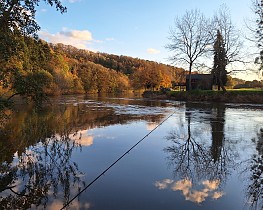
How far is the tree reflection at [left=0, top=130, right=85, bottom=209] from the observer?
4.36 meters

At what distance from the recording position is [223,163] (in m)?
6.56

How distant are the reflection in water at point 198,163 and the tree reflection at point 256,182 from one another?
1.81ft

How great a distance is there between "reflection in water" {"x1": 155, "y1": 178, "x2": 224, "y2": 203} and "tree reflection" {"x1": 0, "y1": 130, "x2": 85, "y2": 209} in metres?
1.80

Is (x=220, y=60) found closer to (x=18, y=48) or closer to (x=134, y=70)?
(x=18, y=48)

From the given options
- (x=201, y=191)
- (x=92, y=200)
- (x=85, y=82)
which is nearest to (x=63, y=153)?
(x=92, y=200)

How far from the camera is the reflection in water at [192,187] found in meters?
4.54

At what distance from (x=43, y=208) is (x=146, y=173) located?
2571 mm

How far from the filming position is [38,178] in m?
5.34

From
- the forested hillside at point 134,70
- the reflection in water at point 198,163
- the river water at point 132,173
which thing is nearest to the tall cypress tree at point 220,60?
the forested hillside at point 134,70

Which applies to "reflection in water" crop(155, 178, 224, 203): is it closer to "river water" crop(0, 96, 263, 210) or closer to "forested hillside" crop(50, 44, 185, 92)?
"river water" crop(0, 96, 263, 210)

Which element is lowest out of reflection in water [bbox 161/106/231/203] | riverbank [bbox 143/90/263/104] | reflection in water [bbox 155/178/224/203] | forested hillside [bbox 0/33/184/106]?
reflection in water [bbox 155/178/224/203]

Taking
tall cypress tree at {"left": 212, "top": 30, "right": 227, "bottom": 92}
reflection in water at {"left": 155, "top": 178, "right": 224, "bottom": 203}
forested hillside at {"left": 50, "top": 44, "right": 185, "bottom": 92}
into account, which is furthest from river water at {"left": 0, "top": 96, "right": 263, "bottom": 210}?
forested hillside at {"left": 50, "top": 44, "right": 185, "bottom": 92}

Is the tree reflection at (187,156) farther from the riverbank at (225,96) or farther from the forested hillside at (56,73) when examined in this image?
the riverbank at (225,96)

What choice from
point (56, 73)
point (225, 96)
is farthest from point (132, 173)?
point (56, 73)
